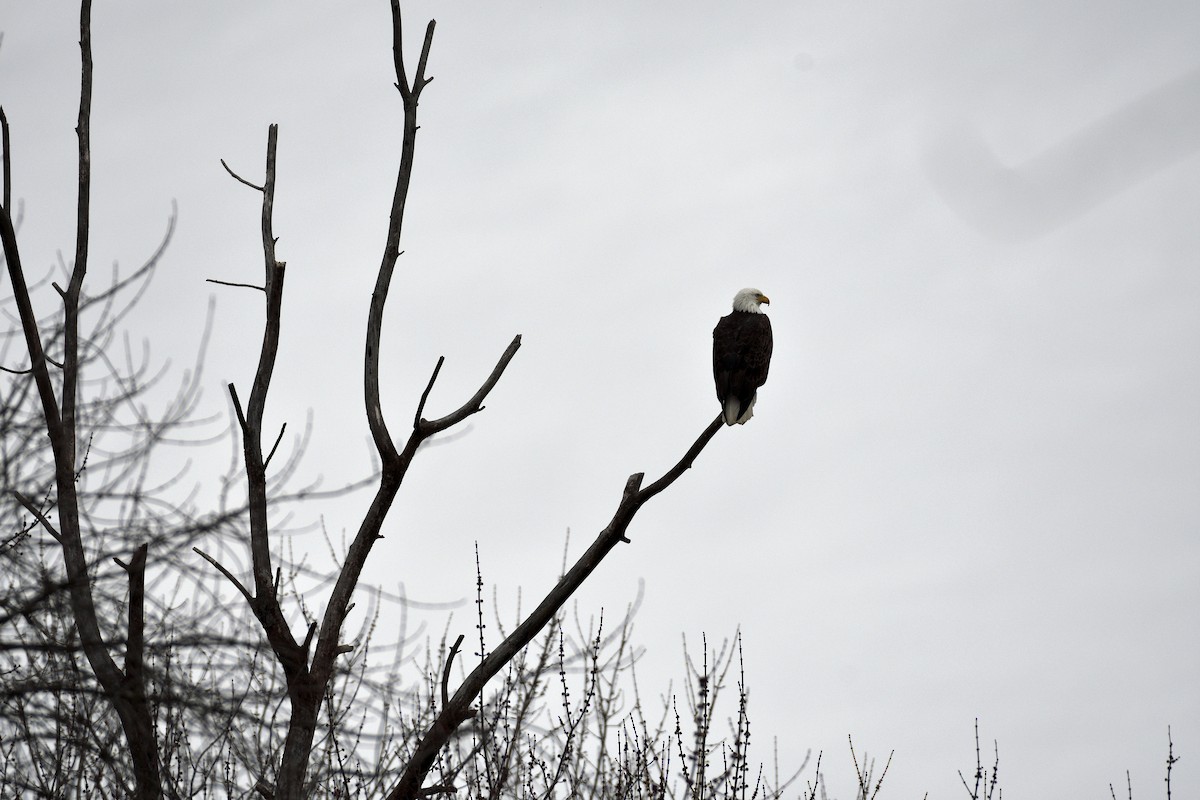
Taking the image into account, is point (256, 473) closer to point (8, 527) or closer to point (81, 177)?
point (8, 527)

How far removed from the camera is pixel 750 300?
833cm

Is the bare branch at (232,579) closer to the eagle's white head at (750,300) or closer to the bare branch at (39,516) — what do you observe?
the bare branch at (39,516)

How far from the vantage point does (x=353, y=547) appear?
433 cm

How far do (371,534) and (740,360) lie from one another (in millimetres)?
3457

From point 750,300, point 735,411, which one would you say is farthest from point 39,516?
point 750,300

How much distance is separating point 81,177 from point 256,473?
148cm

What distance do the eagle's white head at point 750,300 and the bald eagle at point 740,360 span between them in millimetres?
296

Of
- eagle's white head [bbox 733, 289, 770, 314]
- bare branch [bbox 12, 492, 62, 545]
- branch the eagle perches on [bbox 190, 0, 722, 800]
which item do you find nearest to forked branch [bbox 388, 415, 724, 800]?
branch the eagle perches on [bbox 190, 0, 722, 800]

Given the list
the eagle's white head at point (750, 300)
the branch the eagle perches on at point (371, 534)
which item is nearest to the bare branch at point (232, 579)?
the branch the eagle perches on at point (371, 534)

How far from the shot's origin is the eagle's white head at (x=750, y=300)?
828 cm

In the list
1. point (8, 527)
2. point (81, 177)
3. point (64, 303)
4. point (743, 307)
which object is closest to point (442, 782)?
point (8, 527)

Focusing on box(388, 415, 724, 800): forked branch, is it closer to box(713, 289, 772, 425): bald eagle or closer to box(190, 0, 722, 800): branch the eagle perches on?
box(190, 0, 722, 800): branch the eagle perches on

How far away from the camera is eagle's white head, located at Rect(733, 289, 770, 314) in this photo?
8.28 m

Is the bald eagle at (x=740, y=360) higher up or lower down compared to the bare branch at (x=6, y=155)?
higher up
